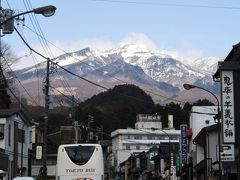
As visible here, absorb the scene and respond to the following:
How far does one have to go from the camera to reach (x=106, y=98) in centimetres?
12719

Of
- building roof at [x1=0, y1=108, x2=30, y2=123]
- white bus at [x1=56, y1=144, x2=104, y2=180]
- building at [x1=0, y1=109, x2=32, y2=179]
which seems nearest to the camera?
white bus at [x1=56, y1=144, x2=104, y2=180]

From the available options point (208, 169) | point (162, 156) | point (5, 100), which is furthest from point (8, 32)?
point (162, 156)

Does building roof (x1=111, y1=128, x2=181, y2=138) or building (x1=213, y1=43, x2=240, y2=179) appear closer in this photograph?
building (x1=213, y1=43, x2=240, y2=179)

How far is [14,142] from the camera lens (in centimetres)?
5059

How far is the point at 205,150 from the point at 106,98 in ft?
257

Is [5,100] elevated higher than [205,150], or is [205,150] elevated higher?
[5,100]

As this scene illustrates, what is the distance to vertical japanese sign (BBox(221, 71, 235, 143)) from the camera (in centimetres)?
3117

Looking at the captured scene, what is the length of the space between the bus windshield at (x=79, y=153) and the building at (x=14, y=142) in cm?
1825

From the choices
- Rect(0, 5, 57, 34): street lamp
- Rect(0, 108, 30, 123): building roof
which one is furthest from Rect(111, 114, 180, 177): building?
Rect(0, 5, 57, 34): street lamp

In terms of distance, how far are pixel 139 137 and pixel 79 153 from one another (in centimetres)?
10397

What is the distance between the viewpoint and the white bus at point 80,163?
1053 inches

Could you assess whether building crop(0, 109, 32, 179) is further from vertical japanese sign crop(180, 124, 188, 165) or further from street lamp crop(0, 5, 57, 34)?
street lamp crop(0, 5, 57, 34)

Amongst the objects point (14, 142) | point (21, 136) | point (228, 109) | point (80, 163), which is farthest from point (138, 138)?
Result: point (80, 163)

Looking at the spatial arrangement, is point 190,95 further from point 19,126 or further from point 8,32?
point 8,32
